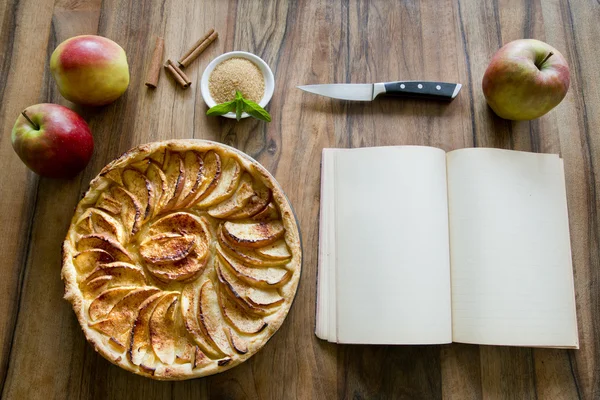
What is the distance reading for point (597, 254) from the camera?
195 centimetres

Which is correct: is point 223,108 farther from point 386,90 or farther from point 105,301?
point 105,301

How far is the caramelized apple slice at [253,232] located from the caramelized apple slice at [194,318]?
226 mm

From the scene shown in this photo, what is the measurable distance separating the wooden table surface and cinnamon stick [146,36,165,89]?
34mm

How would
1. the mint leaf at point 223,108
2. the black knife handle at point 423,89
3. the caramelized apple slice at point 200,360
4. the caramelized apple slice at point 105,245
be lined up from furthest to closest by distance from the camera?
the black knife handle at point 423,89
the mint leaf at point 223,108
the caramelized apple slice at point 105,245
the caramelized apple slice at point 200,360

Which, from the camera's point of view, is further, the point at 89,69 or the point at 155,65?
the point at 155,65

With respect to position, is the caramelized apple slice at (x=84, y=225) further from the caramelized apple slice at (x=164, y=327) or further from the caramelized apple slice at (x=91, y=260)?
the caramelized apple slice at (x=164, y=327)

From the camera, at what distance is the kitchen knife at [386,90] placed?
198cm

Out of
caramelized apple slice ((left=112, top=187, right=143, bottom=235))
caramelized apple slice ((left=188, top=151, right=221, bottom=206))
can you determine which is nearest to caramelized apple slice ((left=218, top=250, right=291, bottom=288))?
caramelized apple slice ((left=188, top=151, right=221, bottom=206))

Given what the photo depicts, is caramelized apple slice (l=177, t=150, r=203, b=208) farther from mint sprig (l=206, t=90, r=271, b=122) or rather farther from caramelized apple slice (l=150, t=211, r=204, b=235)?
mint sprig (l=206, t=90, r=271, b=122)

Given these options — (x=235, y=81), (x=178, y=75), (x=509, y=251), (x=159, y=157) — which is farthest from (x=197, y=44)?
(x=509, y=251)

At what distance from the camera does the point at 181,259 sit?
1781 mm

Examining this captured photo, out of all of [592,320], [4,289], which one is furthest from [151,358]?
[592,320]

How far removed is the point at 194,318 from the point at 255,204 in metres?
0.47

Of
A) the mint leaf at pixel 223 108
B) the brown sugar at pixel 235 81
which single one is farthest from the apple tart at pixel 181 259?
the brown sugar at pixel 235 81
